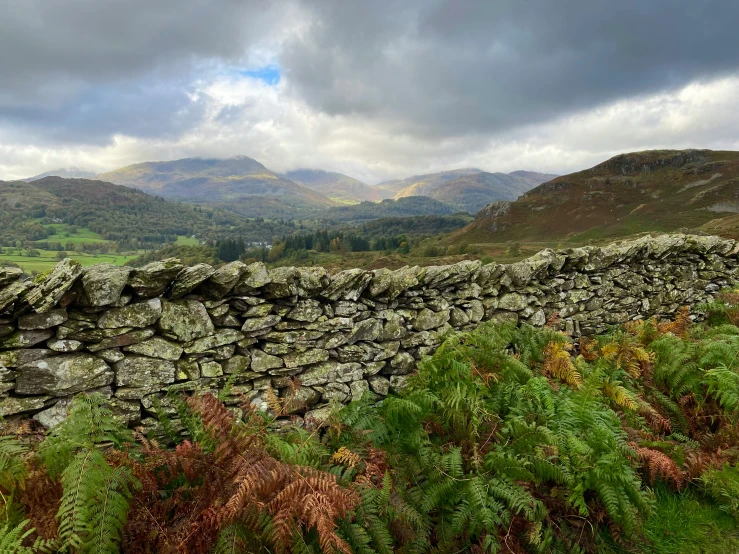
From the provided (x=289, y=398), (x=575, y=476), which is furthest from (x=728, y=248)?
(x=289, y=398)

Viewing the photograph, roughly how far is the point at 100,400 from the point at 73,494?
4.79 ft

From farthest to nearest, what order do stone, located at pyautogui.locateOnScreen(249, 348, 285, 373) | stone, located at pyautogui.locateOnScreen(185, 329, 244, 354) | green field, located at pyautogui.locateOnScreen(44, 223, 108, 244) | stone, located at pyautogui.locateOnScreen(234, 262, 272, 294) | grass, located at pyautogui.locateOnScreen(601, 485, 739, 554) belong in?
green field, located at pyautogui.locateOnScreen(44, 223, 108, 244) < stone, located at pyautogui.locateOnScreen(249, 348, 285, 373) < stone, located at pyautogui.locateOnScreen(234, 262, 272, 294) < stone, located at pyautogui.locateOnScreen(185, 329, 244, 354) < grass, located at pyautogui.locateOnScreen(601, 485, 739, 554)

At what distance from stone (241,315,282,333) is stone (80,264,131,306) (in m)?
1.39

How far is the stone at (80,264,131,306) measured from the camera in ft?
12.5

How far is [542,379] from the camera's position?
4754mm

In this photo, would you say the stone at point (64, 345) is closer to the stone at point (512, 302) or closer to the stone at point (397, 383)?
the stone at point (397, 383)

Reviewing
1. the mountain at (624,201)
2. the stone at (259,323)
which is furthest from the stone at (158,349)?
the mountain at (624,201)

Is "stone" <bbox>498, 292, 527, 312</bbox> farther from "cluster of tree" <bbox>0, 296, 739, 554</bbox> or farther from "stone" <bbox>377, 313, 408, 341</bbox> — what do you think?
"stone" <bbox>377, 313, 408, 341</bbox>

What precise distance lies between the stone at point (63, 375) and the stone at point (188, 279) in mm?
1007

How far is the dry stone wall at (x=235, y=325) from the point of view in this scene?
3719 mm

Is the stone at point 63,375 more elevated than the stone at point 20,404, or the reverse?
the stone at point 63,375

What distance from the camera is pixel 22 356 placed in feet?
12.0

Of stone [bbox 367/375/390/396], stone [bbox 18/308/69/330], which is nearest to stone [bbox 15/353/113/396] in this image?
stone [bbox 18/308/69/330]

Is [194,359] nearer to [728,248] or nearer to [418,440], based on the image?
[418,440]
